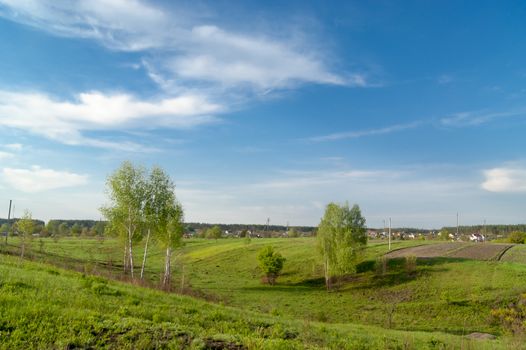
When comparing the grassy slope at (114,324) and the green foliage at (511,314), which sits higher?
the grassy slope at (114,324)

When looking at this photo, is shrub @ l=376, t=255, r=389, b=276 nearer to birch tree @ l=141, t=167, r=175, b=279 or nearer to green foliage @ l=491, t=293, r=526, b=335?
green foliage @ l=491, t=293, r=526, b=335

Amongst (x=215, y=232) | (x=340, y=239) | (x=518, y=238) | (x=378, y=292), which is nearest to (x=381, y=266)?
(x=340, y=239)

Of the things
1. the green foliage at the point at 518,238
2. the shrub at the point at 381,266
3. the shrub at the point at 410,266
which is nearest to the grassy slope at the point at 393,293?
the shrub at the point at 381,266

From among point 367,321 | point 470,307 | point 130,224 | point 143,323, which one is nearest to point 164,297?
point 143,323

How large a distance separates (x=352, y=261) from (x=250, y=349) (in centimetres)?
5302

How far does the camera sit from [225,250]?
100938 millimetres

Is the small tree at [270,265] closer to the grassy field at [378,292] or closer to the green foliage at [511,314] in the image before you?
the grassy field at [378,292]

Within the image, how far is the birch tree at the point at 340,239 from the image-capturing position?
59.2 m

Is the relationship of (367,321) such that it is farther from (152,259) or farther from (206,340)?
(152,259)

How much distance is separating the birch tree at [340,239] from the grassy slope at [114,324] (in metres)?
45.0

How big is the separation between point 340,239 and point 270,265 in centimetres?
1216

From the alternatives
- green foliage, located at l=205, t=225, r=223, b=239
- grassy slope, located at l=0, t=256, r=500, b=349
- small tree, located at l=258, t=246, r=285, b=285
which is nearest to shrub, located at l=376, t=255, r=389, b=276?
small tree, located at l=258, t=246, r=285, b=285

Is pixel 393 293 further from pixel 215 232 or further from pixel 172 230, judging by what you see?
pixel 215 232

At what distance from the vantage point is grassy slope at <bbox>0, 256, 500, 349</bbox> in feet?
30.4
